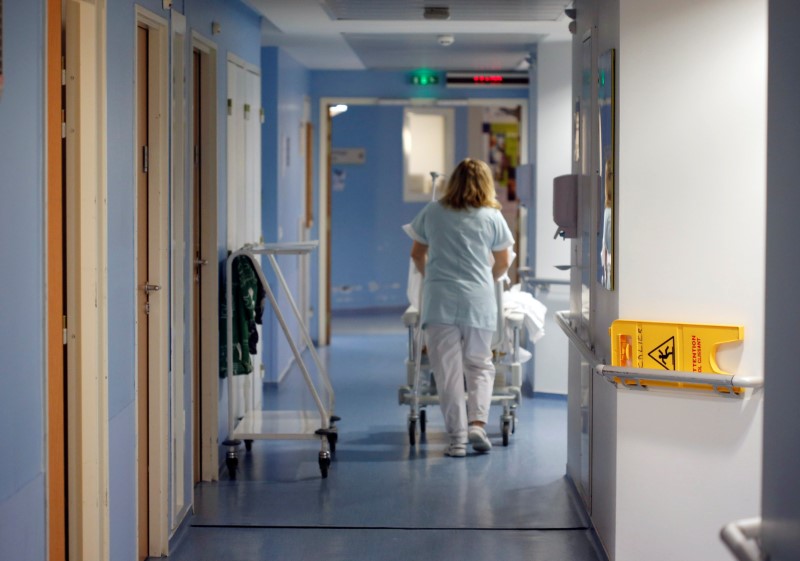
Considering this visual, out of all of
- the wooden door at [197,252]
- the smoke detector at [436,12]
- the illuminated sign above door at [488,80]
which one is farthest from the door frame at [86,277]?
the illuminated sign above door at [488,80]

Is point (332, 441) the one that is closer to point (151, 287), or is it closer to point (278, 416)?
point (278, 416)

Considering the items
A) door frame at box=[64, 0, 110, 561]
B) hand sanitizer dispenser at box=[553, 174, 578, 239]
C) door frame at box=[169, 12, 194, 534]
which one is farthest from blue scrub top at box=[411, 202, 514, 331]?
door frame at box=[64, 0, 110, 561]

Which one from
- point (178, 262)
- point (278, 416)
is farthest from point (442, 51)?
point (178, 262)

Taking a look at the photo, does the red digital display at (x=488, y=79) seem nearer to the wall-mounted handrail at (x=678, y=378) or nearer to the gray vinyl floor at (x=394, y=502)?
the gray vinyl floor at (x=394, y=502)

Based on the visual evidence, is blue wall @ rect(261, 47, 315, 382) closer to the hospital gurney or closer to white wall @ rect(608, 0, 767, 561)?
the hospital gurney

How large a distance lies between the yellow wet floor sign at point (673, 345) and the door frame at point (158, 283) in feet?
5.54

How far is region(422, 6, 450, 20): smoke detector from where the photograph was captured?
596cm

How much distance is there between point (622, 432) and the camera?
399 cm

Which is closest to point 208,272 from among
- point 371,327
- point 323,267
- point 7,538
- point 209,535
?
point 209,535

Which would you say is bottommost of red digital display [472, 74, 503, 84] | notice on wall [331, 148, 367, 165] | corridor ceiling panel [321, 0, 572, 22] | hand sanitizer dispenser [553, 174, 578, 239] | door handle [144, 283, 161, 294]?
door handle [144, 283, 161, 294]

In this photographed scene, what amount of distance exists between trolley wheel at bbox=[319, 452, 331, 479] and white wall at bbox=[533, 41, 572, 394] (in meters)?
2.64

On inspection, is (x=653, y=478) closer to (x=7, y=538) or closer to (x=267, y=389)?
(x=7, y=538)

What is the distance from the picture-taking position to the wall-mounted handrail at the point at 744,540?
5.02ft

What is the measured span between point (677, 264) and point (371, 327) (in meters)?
8.20
